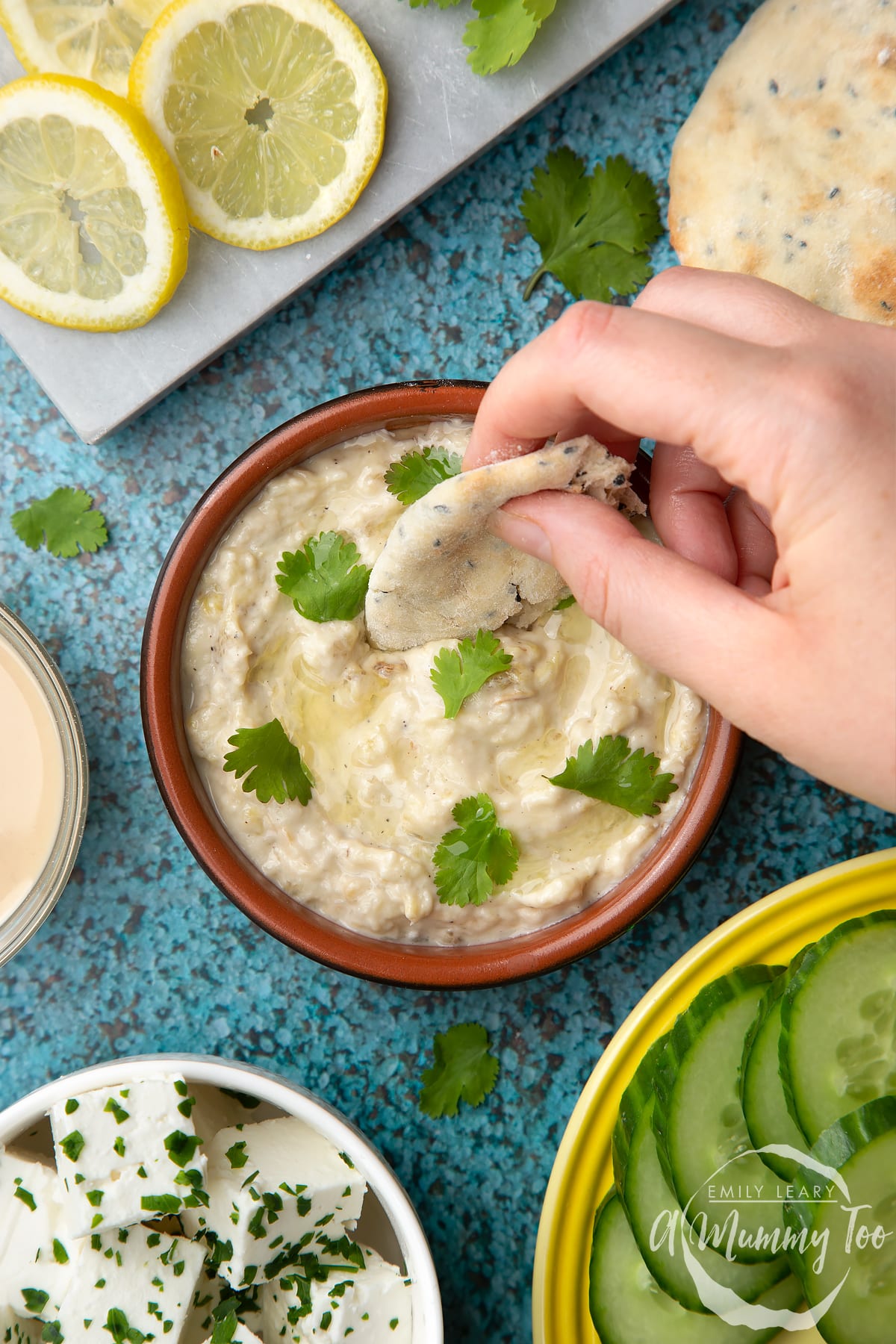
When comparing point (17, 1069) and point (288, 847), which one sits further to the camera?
point (17, 1069)

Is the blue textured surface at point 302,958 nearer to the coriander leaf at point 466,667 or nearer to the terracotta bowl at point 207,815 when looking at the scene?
the terracotta bowl at point 207,815

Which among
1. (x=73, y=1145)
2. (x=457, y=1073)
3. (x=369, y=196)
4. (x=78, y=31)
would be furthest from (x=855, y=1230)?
(x=78, y=31)

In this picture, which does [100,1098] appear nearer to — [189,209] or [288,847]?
[288,847]

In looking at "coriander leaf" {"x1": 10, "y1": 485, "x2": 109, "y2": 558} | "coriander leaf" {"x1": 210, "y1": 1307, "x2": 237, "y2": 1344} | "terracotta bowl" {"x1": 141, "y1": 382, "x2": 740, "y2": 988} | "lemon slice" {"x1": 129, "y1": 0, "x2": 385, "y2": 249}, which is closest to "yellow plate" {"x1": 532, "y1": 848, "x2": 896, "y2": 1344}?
"terracotta bowl" {"x1": 141, "y1": 382, "x2": 740, "y2": 988}

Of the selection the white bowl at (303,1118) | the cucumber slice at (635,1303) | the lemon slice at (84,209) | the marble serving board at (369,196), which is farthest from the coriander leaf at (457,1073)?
the lemon slice at (84,209)

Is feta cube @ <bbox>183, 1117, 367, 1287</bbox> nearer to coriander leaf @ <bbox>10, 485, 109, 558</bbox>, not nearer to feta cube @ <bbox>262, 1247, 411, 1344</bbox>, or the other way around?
feta cube @ <bbox>262, 1247, 411, 1344</bbox>

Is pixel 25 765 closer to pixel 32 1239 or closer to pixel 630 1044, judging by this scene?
pixel 32 1239

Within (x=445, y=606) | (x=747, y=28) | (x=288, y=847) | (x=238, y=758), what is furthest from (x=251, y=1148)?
(x=747, y=28)
